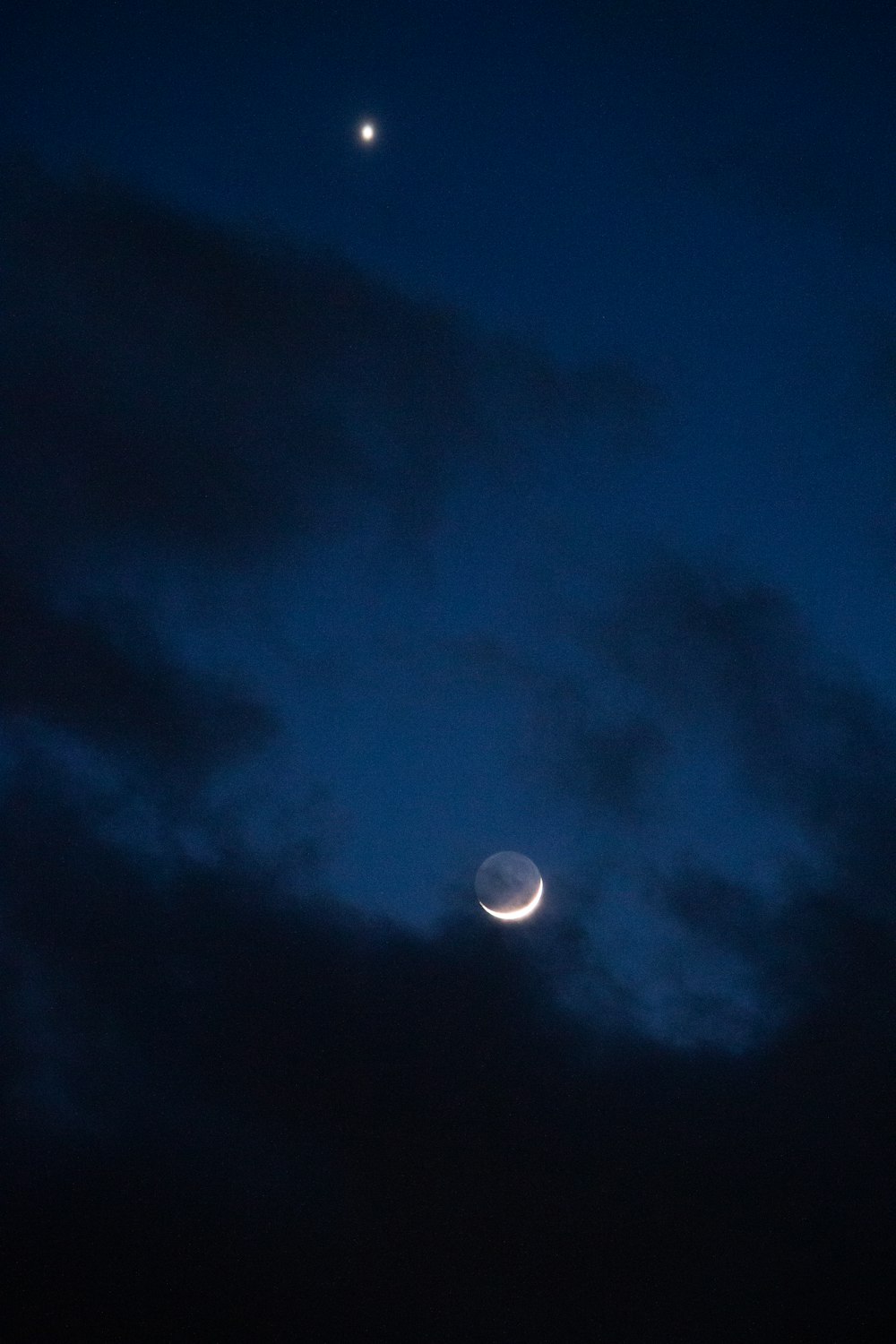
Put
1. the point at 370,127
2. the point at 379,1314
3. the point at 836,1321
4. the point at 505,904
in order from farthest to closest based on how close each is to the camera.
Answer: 1. the point at 379,1314
2. the point at 836,1321
3. the point at 505,904
4. the point at 370,127

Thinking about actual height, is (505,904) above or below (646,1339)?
above

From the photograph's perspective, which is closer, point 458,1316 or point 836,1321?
point 836,1321

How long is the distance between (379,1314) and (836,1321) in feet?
213

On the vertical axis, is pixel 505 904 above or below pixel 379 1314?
above

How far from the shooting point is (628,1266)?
142 metres

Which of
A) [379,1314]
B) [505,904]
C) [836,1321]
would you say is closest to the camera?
[505,904]

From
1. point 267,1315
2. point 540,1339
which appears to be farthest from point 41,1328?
point 540,1339

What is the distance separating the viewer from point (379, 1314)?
437 ft

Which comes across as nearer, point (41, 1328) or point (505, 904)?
point (505, 904)

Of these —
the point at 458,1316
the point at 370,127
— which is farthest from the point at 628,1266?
the point at 370,127

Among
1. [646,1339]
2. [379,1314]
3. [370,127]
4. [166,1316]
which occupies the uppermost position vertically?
[370,127]

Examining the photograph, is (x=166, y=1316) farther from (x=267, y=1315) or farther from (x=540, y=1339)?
(x=540, y=1339)

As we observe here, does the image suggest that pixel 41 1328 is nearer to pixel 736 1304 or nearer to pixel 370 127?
pixel 736 1304

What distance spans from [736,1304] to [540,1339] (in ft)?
94.8
